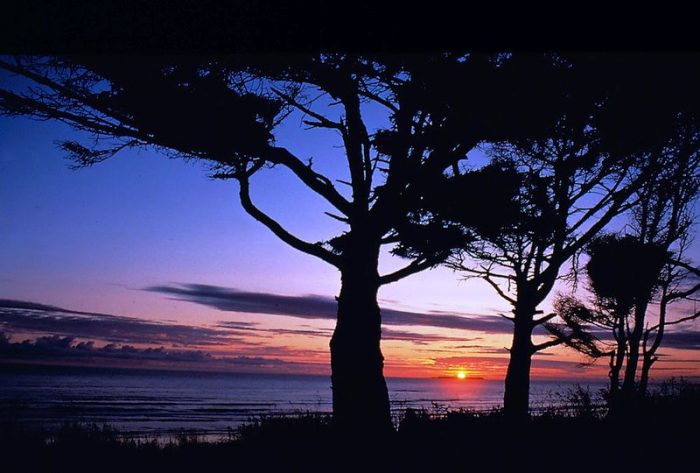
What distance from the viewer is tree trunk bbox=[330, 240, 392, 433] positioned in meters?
9.41

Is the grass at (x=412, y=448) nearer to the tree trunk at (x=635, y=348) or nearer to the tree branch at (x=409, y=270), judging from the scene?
the tree branch at (x=409, y=270)

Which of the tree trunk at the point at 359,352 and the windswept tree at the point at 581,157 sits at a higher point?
the windswept tree at the point at 581,157

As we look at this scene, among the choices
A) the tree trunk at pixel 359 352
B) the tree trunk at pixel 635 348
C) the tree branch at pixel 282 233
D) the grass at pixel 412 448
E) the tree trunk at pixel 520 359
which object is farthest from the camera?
the tree trunk at pixel 635 348

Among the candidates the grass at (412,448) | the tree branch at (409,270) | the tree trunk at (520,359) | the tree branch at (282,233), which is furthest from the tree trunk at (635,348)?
the tree branch at (282,233)

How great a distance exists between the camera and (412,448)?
738 centimetres

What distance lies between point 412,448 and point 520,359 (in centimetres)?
772

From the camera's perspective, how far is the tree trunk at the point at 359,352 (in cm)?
941

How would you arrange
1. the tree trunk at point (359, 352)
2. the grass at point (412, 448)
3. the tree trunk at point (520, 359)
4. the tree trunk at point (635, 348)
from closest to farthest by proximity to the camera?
the grass at point (412, 448), the tree trunk at point (359, 352), the tree trunk at point (520, 359), the tree trunk at point (635, 348)

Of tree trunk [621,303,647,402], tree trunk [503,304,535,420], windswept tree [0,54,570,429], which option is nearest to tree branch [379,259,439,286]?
windswept tree [0,54,570,429]

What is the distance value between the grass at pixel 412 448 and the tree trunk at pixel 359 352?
1.43 feet

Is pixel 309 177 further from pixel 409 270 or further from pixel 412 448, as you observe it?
pixel 412 448

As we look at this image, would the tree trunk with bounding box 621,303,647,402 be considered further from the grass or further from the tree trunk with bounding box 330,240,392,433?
the tree trunk with bounding box 330,240,392,433

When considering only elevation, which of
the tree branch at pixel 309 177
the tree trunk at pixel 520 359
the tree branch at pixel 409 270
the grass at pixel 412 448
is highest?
the tree branch at pixel 309 177

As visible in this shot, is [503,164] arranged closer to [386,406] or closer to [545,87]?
[545,87]
